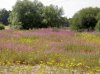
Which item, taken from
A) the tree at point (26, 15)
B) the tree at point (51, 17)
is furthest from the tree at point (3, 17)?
the tree at point (26, 15)

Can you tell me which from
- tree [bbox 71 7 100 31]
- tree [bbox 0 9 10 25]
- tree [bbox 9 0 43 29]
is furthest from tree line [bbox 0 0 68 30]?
tree [bbox 0 9 10 25]

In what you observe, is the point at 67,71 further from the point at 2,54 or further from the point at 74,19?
the point at 74,19

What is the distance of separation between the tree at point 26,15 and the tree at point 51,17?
1054mm

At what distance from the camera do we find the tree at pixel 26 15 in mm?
52459

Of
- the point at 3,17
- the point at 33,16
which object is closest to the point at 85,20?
the point at 33,16

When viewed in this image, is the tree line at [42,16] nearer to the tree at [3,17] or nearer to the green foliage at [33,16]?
the green foliage at [33,16]

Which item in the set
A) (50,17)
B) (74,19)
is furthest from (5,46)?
(50,17)

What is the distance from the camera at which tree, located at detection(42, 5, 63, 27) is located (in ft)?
181

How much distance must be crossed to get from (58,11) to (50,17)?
5622mm

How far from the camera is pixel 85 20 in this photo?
146ft

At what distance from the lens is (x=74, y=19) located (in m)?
46.0

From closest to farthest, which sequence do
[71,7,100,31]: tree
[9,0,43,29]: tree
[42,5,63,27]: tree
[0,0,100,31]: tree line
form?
[71,7,100,31]: tree → [0,0,100,31]: tree line → [9,0,43,29]: tree → [42,5,63,27]: tree

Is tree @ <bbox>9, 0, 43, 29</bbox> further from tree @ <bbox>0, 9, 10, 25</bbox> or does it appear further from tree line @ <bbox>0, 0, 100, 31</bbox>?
tree @ <bbox>0, 9, 10, 25</bbox>

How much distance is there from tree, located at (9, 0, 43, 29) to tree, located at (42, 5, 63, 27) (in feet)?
3.46
